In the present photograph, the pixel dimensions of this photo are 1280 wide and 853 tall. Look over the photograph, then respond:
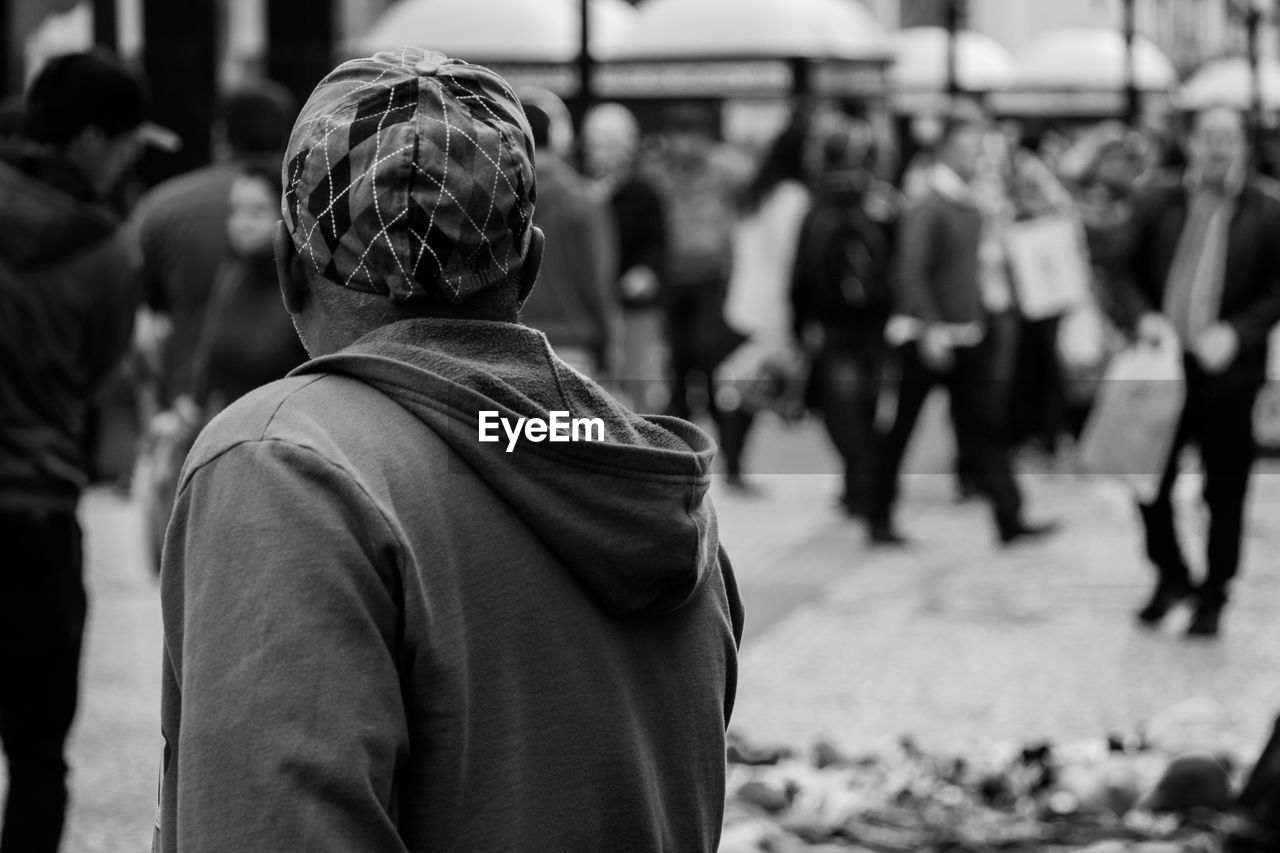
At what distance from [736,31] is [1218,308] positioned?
397 inches

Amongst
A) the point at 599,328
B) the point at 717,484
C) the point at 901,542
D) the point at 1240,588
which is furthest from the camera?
the point at 717,484

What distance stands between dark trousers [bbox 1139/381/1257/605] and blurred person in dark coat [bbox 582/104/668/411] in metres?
4.95

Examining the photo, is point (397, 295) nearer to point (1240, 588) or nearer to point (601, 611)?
point (601, 611)

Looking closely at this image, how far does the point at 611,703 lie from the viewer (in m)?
1.86

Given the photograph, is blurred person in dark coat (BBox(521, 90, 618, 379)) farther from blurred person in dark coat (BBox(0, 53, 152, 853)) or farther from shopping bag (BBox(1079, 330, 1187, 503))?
blurred person in dark coat (BBox(0, 53, 152, 853))

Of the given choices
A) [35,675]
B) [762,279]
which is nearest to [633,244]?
[762,279]

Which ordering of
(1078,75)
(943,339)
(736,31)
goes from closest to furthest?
(943,339) < (736,31) < (1078,75)

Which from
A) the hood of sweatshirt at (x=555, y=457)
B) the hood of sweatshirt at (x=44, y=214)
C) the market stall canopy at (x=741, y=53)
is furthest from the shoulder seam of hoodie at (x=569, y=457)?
the market stall canopy at (x=741, y=53)

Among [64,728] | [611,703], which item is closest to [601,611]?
[611,703]

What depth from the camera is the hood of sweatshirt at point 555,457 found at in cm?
178

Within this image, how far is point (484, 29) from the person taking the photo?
15859 mm

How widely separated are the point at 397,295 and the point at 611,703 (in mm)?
399

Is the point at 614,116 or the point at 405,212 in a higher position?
the point at 405,212

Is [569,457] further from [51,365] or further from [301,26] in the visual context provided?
[301,26]
